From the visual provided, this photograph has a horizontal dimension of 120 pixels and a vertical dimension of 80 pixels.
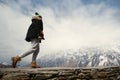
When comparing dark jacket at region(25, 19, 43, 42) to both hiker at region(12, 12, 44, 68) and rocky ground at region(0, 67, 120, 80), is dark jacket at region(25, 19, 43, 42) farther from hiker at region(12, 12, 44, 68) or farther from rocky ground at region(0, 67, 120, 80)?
rocky ground at region(0, 67, 120, 80)

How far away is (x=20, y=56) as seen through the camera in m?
10.3

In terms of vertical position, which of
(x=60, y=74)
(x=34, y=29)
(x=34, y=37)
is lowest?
(x=60, y=74)

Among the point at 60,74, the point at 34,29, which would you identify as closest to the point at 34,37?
the point at 34,29

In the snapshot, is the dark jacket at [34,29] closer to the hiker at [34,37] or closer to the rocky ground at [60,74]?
the hiker at [34,37]

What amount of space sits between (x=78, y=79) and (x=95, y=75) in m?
0.81

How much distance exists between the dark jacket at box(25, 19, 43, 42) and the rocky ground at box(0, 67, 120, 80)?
1680 millimetres

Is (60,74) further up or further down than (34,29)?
further down

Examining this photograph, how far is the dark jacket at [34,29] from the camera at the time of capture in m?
10.5

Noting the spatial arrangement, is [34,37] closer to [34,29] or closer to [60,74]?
[34,29]

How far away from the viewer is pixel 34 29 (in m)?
10.6

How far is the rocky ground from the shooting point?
882cm

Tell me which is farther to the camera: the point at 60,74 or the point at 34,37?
the point at 34,37

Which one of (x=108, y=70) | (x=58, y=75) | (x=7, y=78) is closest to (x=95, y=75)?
(x=108, y=70)

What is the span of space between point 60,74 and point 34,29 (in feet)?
8.29
